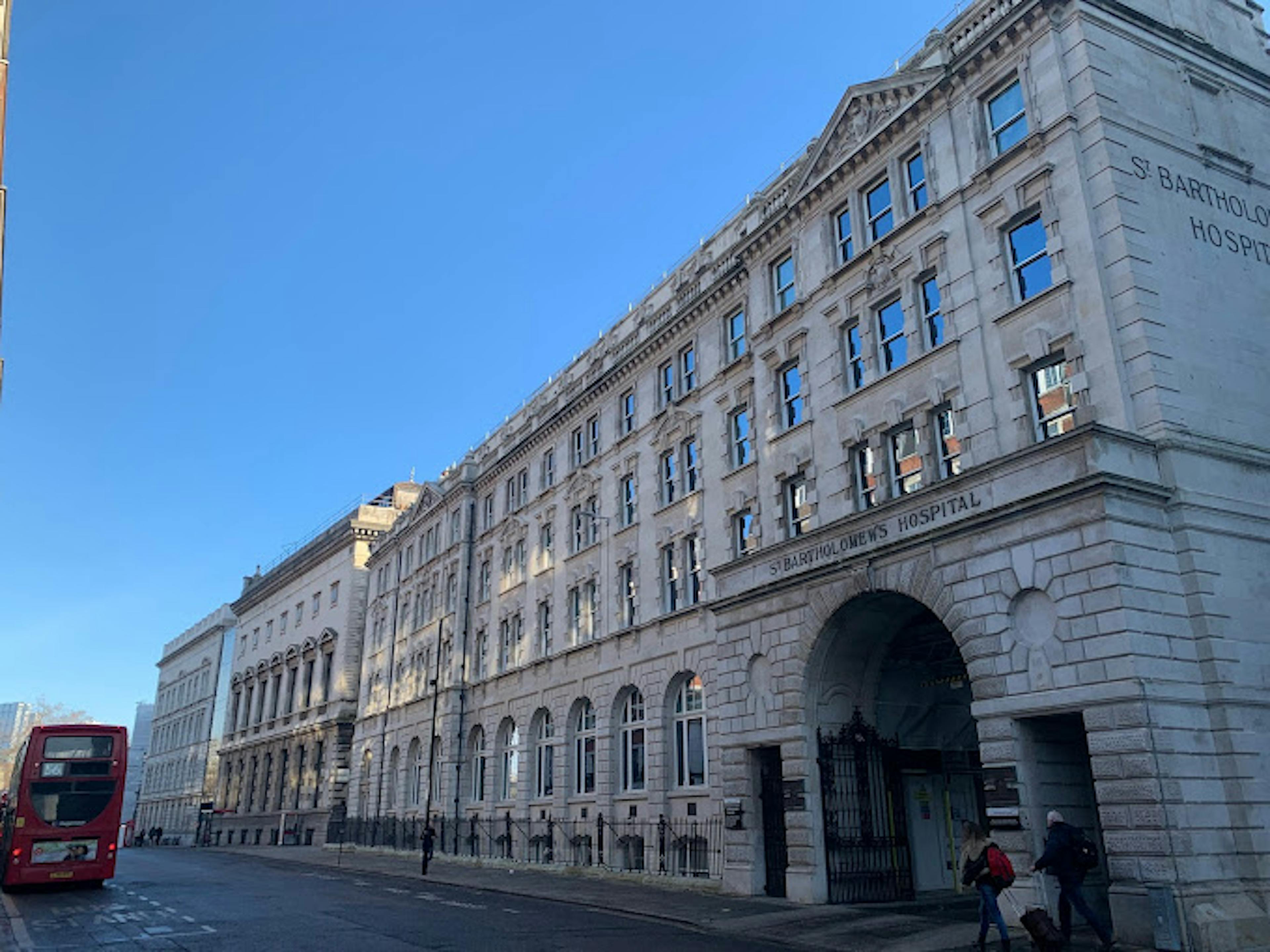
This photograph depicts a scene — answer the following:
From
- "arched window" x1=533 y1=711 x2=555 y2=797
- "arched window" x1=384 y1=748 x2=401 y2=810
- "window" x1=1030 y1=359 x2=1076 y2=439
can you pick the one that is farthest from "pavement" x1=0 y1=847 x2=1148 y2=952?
"arched window" x1=384 y1=748 x2=401 y2=810

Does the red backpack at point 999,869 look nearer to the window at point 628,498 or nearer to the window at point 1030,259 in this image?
the window at point 1030,259

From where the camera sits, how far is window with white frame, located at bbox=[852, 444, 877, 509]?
71.9 feet

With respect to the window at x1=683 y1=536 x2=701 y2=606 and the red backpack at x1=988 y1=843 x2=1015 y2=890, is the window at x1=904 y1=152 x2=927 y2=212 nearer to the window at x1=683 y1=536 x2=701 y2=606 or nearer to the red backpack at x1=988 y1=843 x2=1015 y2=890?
the window at x1=683 y1=536 x2=701 y2=606

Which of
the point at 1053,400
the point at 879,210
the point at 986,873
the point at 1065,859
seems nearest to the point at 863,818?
the point at 1065,859

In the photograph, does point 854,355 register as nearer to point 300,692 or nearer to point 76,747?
point 76,747

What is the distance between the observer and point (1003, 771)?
17.1 m

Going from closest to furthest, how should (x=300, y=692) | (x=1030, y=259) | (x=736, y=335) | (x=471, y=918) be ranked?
1. (x=1030, y=259)
2. (x=471, y=918)
3. (x=736, y=335)
4. (x=300, y=692)

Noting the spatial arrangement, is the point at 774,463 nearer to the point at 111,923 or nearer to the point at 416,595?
the point at 111,923

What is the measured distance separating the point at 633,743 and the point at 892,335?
1665 centimetres

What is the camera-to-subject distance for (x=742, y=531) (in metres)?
27.9

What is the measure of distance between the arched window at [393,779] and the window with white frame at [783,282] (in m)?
34.9

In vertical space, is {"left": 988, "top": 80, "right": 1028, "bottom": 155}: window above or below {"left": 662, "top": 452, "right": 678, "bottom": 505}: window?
above

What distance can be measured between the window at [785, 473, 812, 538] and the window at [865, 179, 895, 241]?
6303 millimetres

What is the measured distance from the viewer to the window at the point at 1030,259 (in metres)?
19.1
